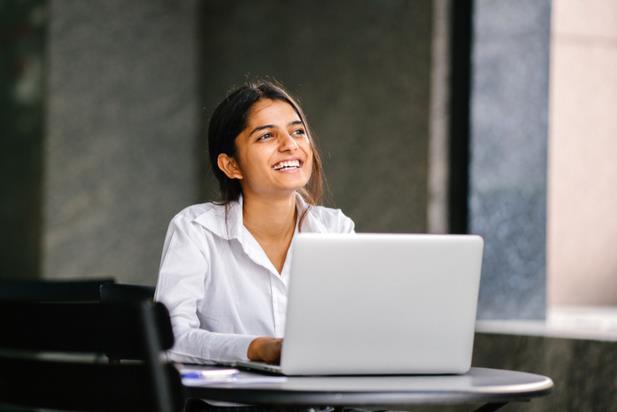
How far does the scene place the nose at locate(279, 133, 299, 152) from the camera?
8.46 ft

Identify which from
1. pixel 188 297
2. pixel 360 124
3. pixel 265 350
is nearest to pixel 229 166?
pixel 188 297

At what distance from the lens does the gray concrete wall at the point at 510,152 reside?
14.4 ft

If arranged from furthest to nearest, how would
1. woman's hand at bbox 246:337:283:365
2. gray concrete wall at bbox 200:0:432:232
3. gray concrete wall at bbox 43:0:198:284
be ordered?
gray concrete wall at bbox 43:0:198:284
gray concrete wall at bbox 200:0:432:232
woman's hand at bbox 246:337:283:365

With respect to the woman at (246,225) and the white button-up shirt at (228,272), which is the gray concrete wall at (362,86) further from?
the white button-up shirt at (228,272)

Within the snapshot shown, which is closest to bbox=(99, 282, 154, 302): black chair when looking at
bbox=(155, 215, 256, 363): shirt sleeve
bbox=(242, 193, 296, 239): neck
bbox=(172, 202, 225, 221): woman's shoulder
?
bbox=(155, 215, 256, 363): shirt sleeve

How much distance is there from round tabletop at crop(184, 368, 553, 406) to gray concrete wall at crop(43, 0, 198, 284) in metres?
3.97

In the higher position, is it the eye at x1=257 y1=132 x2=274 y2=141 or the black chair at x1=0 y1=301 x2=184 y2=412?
the eye at x1=257 y1=132 x2=274 y2=141

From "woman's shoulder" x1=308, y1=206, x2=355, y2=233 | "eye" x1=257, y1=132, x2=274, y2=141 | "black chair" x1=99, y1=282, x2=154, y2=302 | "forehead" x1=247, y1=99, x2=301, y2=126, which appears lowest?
"black chair" x1=99, y1=282, x2=154, y2=302

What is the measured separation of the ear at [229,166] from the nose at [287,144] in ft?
0.50

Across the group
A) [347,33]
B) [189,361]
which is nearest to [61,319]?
[189,361]

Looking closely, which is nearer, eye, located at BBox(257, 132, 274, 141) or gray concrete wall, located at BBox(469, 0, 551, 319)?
eye, located at BBox(257, 132, 274, 141)

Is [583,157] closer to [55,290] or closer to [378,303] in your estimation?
[55,290]

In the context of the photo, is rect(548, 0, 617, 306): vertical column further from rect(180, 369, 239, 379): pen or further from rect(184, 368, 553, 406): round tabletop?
rect(180, 369, 239, 379): pen

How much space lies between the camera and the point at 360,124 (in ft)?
16.1
